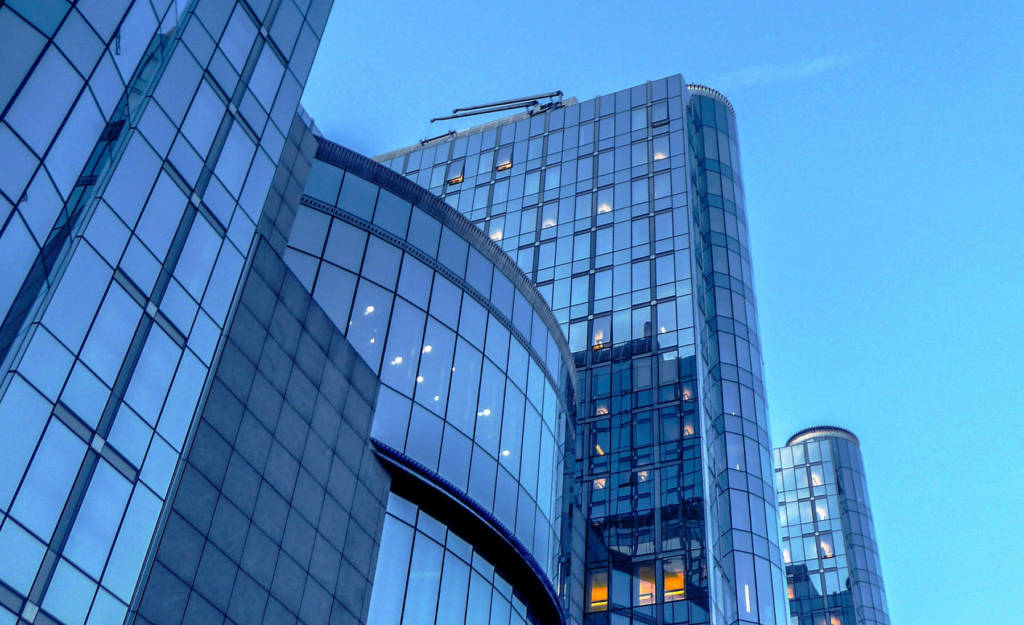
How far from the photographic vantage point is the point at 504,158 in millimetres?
91125

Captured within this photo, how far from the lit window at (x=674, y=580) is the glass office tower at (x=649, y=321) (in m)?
0.11

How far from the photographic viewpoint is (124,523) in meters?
22.4

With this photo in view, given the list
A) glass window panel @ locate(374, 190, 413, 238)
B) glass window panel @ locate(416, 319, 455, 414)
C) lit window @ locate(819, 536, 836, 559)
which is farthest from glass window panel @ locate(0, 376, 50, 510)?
lit window @ locate(819, 536, 836, 559)

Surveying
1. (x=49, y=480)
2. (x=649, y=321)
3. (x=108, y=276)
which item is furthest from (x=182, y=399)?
(x=649, y=321)

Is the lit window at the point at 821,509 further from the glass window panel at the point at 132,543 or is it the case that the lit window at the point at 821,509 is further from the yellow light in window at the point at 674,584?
the glass window panel at the point at 132,543

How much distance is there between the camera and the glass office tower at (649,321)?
58.5 meters

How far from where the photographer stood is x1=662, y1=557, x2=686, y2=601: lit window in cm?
5612

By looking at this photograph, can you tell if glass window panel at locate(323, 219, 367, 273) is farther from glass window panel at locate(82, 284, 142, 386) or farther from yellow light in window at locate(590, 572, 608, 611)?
yellow light in window at locate(590, 572, 608, 611)

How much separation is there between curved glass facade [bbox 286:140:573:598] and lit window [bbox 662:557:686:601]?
15.7 meters

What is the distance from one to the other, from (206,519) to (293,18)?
1718 centimetres

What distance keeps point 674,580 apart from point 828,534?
52.9 meters

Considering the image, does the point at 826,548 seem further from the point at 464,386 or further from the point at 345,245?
the point at 345,245

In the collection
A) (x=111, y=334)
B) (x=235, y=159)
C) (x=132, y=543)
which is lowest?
(x=132, y=543)

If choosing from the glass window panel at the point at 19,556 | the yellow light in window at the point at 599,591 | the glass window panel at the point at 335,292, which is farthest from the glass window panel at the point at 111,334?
the yellow light in window at the point at 599,591
